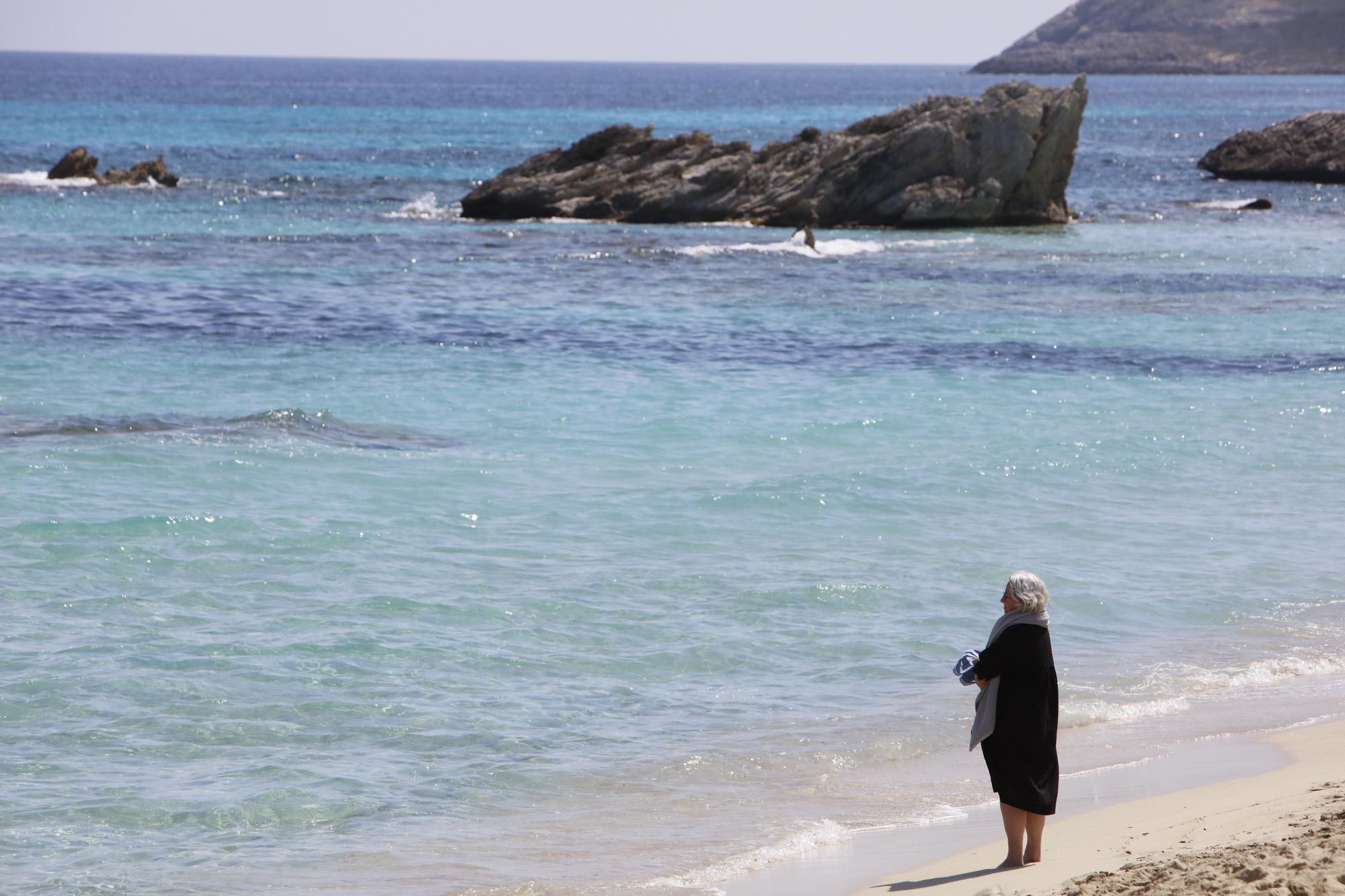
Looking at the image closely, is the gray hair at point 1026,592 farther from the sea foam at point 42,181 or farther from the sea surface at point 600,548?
the sea foam at point 42,181

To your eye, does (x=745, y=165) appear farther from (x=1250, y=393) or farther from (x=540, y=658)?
(x=540, y=658)

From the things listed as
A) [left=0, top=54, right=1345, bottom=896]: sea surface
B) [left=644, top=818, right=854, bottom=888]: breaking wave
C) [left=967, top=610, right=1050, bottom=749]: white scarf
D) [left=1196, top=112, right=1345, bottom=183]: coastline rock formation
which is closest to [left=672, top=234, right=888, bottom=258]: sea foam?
[left=0, top=54, right=1345, bottom=896]: sea surface

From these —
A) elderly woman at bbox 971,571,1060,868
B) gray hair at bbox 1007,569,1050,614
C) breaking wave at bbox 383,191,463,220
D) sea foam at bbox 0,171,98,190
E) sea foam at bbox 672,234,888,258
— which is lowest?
elderly woman at bbox 971,571,1060,868

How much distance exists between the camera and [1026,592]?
275 inches

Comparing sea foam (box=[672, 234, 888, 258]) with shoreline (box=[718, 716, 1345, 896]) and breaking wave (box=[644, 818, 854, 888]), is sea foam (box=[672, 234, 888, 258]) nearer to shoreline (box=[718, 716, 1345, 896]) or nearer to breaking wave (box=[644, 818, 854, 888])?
shoreline (box=[718, 716, 1345, 896])

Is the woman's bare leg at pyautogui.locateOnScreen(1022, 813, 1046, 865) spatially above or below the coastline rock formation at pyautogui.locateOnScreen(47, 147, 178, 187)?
below

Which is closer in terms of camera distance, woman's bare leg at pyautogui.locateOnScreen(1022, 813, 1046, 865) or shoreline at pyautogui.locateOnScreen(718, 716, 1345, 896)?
shoreline at pyautogui.locateOnScreen(718, 716, 1345, 896)

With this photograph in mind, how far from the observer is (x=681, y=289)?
30094mm

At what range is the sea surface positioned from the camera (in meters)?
8.23

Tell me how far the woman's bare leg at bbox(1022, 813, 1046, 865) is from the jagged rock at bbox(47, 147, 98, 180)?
5148 cm

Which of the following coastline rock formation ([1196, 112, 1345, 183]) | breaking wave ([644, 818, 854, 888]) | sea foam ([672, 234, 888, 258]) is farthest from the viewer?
coastline rock formation ([1196, 112, 1345, 183])

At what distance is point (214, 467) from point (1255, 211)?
4062 cm

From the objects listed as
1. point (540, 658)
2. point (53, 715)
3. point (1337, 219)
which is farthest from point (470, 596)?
point (1337, 219)

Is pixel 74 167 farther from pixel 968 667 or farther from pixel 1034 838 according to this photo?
pixel 1034 838
